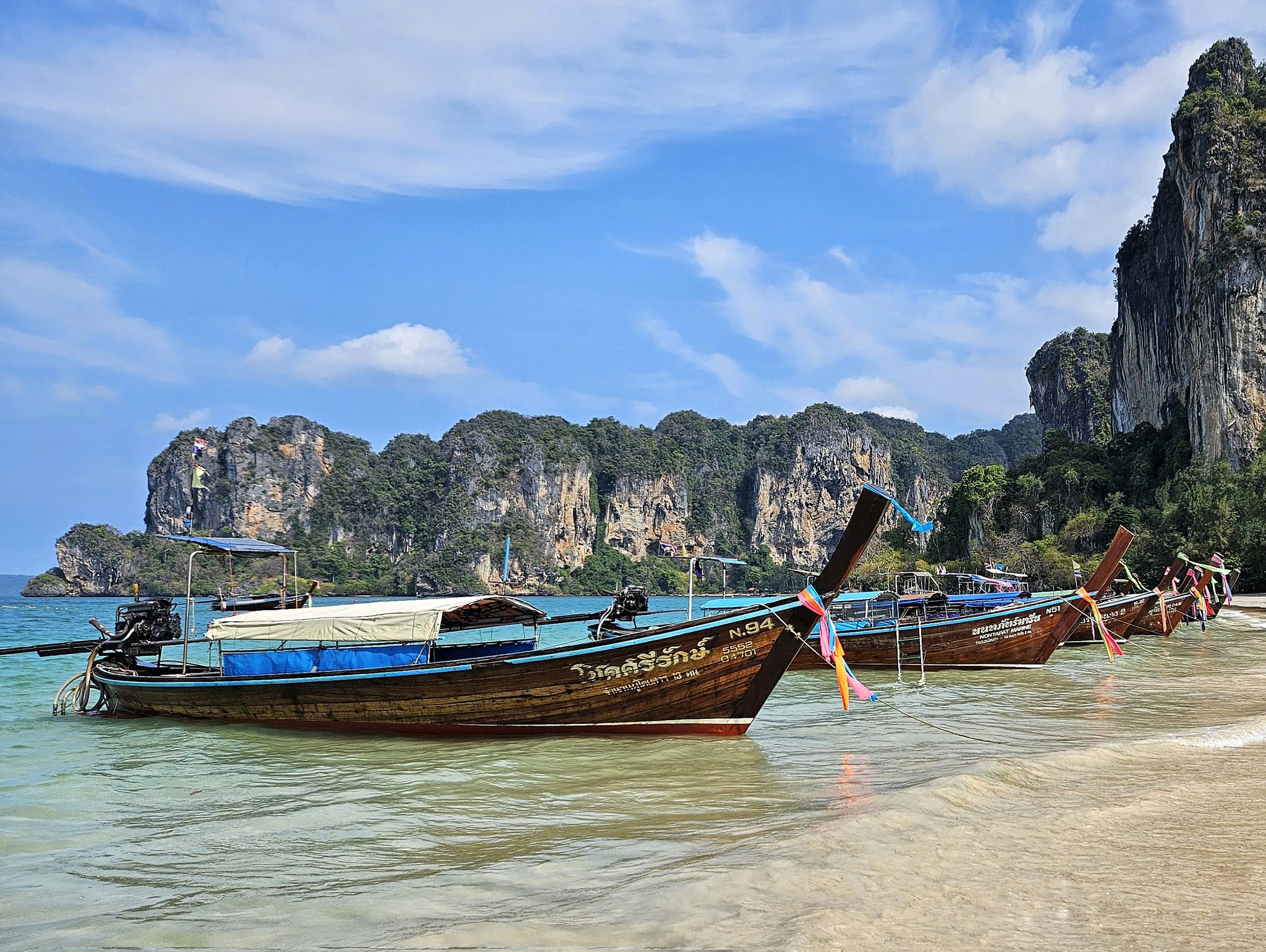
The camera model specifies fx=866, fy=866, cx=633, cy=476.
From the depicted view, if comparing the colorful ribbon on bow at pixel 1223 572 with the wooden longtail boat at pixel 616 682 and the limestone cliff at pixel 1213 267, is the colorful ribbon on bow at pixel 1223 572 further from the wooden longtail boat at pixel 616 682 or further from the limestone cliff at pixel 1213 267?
the wooden longtail boat at pixel 616 682

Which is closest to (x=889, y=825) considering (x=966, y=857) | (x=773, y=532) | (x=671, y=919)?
(x=966, y=857)

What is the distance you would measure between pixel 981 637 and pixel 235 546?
14214 millimetres

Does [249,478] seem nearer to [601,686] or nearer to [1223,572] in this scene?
[1223,572]

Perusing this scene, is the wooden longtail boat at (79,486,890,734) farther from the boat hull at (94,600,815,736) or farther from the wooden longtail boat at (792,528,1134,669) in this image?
the wooden longtail boat at (792,528,1134,669)

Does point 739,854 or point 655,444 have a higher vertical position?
Result: point 655,444

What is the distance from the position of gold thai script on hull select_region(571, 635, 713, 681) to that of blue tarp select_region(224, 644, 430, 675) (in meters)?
2.92

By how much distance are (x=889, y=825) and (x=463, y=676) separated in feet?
18.9

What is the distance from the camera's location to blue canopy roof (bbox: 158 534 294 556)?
12.8 m

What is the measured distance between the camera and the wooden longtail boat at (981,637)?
17531 mm

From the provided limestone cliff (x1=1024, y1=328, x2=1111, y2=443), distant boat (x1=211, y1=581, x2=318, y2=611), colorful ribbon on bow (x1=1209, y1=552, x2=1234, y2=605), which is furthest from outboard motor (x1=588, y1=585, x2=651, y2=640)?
limestone cliff (x1=1024, y1=328, x2=1111, y2=443)

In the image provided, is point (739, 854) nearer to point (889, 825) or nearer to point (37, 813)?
point (889, 825)

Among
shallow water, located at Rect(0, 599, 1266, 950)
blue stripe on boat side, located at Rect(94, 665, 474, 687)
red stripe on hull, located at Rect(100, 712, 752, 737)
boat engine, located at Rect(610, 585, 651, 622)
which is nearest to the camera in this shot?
shallow water, located at Rect(0, 599, 1266, 950)

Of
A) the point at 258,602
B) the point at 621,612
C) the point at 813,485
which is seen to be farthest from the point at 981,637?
the point at 813,485

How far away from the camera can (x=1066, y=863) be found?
4.94m
